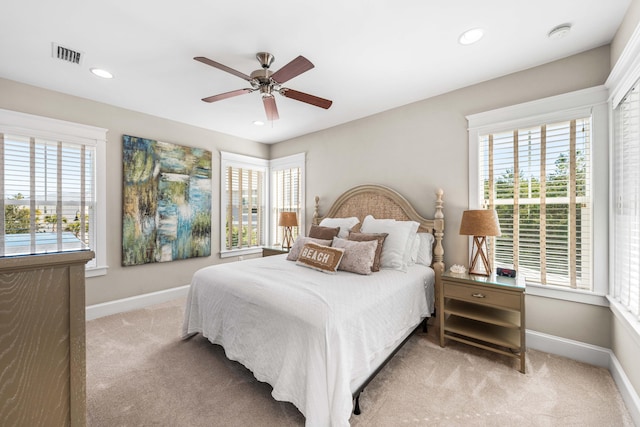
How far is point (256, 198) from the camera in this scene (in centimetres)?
514

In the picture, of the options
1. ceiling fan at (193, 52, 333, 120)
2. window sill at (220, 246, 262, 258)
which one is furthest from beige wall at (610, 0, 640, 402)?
window sill at (220, 246, 262, 258)

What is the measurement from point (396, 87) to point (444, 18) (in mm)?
1040

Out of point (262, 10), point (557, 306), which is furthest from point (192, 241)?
point (557, 306)

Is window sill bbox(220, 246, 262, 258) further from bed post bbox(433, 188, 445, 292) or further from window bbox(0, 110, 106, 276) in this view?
bed post bbox(433, 188, 445, 292)

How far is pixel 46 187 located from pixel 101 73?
1402 mm

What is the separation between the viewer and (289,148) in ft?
16.3

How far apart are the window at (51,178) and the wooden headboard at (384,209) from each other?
9.32ft

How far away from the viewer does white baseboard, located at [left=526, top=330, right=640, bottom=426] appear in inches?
70.0

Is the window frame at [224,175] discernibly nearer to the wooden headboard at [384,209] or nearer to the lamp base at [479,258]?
the wooden headboard at [384,209]

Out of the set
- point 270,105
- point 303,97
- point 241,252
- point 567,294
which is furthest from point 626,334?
point 241,252

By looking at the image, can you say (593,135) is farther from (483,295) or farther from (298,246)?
(298,246)

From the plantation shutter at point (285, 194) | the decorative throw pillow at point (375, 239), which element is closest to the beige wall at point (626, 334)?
→ the decorative throw pillow at point (375, 239)

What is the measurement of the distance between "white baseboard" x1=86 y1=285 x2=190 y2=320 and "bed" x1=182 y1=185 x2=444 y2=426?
1.40m

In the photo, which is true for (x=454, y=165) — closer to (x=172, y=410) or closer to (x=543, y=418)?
(x=543, y=418)
